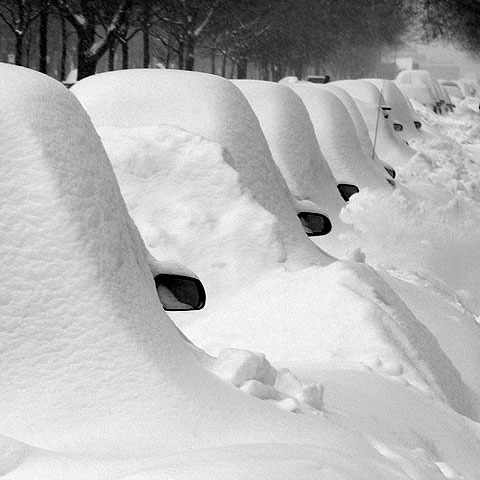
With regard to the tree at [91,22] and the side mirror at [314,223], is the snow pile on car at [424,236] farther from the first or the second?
the tree at [91,22]

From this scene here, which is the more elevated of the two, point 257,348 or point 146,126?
point 146,126

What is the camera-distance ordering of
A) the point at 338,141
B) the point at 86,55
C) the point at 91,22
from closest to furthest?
1. the point at 338,141
2. the point at 86,55
3. the point at 91,22

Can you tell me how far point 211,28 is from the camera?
36.3 meters

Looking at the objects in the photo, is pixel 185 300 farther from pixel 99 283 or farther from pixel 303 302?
pixel 303 302

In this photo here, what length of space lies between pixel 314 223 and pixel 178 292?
3417mm

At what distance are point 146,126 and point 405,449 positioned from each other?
3.30m

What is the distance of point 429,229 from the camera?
9469 millimetres

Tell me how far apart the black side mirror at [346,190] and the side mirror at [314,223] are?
2.47 metres

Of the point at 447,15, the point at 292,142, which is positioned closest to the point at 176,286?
the point at 292,142

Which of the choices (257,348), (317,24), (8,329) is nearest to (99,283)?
(8,329)

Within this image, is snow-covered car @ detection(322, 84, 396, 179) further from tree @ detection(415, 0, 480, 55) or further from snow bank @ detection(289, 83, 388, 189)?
tree @ detection(415, 0, 480, 55)

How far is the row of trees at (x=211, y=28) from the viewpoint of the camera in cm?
2417

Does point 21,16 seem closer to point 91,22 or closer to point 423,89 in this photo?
point 91,22

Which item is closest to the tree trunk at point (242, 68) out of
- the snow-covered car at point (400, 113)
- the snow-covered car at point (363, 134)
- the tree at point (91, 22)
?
the tree at point (91, 22)
